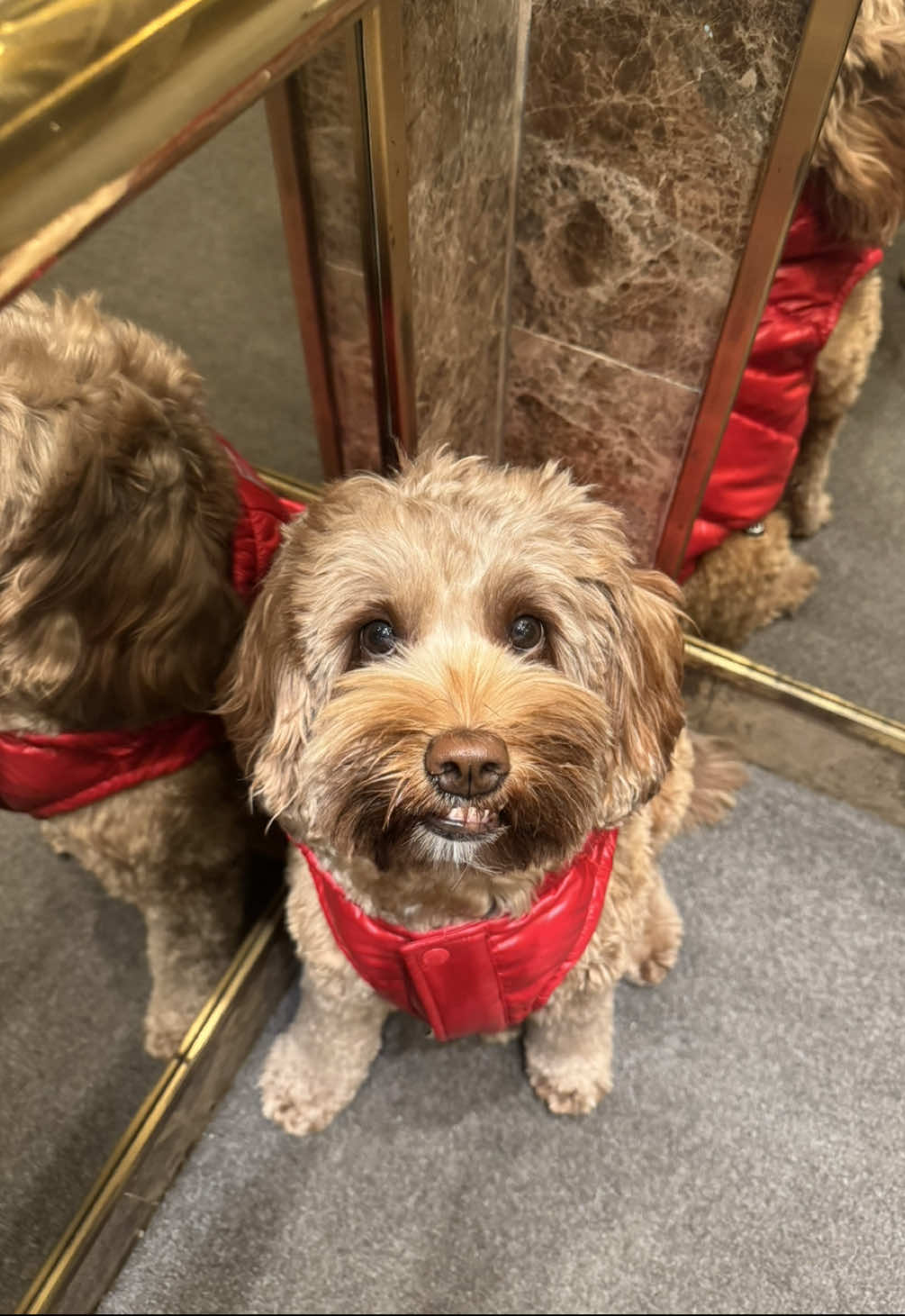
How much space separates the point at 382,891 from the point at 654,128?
884 mm

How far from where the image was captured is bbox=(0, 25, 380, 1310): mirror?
114 centimetres

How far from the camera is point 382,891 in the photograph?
1145mm

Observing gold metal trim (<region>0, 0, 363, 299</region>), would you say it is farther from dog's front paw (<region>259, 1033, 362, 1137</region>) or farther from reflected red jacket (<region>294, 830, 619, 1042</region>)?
dog's front paw (<region>259, 1033, 362, 1137</region>)

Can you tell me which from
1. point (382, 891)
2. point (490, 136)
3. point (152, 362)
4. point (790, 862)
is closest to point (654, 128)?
point (490, 136)

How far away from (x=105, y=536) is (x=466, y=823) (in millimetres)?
443

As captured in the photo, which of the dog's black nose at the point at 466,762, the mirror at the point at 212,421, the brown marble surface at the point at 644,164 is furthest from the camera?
the mirror at the point at 212,421

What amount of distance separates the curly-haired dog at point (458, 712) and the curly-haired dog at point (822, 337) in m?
0.51

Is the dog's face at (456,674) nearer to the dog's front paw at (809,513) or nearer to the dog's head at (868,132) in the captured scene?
the dog's head at (868,132)

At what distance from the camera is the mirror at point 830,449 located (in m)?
1.24

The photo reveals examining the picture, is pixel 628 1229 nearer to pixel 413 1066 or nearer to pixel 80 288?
pixel 413 1066

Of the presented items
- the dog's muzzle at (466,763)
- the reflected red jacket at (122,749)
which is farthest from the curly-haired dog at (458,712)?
the reflected red jacket at (122,749)

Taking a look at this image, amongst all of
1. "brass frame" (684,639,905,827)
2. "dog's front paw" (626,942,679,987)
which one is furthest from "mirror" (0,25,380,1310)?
"brass frame" (684,639,905,827)

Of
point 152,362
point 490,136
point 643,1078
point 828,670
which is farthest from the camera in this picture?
point 828,670

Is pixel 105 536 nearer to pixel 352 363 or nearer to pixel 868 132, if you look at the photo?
pixel 352 363
